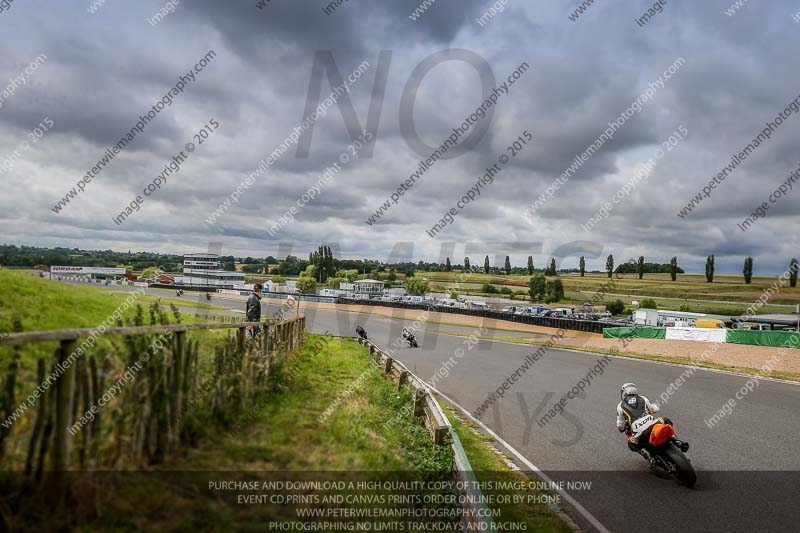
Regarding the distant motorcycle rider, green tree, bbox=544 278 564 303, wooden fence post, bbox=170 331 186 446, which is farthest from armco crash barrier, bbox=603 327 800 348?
green tree, bbox=544 278 564 303

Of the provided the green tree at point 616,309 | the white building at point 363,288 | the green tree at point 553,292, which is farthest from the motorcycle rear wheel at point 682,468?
the green tree at point 553,292

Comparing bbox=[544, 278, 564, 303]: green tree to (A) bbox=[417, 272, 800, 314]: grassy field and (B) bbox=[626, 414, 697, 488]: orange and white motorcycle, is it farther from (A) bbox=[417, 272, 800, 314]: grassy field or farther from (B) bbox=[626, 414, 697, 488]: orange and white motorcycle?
(B) bbox=[626, 414, 697, 488]: orange and white motorcycle

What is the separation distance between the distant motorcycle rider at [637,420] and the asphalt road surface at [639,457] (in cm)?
37

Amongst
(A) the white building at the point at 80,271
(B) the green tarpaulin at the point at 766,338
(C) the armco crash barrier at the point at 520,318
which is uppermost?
(A) the white building at the point at 80,271

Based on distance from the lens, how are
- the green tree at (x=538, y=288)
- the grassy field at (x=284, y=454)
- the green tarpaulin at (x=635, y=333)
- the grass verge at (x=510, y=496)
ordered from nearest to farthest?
1. the grassy field at (x=284, y=454)
2. the grass verge at (x=510, y=496)
3. the green tarpaulin at (x=635, y=333)
4. the green tree at (x=538, y=288)

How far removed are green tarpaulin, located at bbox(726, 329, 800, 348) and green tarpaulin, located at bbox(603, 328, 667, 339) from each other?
15.3 ft

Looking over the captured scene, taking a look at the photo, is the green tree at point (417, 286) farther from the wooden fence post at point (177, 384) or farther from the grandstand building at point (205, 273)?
the wooden fence post at point (177, 384)

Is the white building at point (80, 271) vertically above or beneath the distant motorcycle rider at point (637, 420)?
above

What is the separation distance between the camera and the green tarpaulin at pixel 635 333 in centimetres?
3409

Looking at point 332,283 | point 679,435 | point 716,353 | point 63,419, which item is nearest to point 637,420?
point 679,435

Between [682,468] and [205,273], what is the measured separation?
50.9 metres

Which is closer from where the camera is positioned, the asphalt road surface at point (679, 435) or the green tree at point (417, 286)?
the asphalt road surface at point (679, 435)

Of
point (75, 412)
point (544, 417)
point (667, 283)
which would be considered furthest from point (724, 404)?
point (667, 283)

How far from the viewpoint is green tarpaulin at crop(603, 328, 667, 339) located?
3409cm
